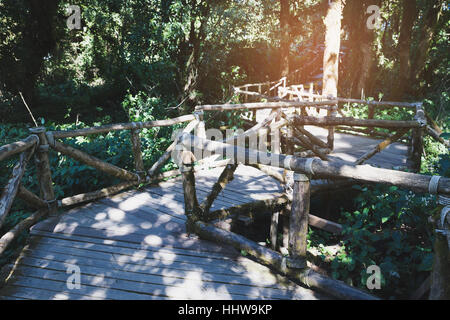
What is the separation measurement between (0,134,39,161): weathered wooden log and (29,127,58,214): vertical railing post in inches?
2.8

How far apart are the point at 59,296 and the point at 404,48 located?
16965mm

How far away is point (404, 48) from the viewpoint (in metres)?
14.8

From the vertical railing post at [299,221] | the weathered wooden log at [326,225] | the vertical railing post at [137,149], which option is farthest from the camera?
the vertical railing post at [137,149]

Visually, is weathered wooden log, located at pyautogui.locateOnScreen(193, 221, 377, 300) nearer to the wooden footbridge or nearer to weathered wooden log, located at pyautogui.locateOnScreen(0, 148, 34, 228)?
the wooden footbridge

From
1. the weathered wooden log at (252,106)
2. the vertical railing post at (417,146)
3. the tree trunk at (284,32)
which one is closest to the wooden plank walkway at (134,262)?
the weathered wooden log at (252,106)

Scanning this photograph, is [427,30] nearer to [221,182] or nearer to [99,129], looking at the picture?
[221,182]

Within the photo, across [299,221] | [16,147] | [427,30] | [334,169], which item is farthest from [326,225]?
[427,30]

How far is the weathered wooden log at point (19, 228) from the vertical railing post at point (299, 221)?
2.94 metres

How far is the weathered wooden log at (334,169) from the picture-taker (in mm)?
2039

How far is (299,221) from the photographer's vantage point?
2.68m

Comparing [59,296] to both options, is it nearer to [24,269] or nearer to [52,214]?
[24,269]

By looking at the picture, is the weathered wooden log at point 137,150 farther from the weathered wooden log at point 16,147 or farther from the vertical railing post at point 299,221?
the vertical railing post at point 299,221

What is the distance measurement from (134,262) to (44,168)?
1806 mm
